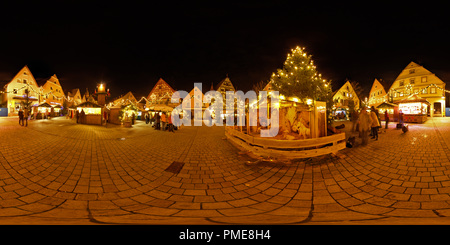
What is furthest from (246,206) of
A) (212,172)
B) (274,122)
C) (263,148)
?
(274,122)

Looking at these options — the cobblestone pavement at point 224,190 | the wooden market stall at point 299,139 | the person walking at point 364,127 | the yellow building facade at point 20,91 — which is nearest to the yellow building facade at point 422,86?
the person walking at point 364,127

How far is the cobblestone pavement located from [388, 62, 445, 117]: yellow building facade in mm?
32813

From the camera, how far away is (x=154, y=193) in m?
3.49

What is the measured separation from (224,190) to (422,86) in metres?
42.4

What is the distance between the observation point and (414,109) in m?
18.5

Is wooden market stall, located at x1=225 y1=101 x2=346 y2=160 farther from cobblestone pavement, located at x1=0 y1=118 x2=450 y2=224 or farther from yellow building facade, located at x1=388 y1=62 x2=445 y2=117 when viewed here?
yellow building facade, located at x1=388 y1=62 x2=445 y2=117

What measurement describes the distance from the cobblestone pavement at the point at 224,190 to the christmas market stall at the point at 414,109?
16233 mm

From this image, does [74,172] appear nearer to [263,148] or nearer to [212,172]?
[212,172]

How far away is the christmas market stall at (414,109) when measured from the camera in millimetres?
16828

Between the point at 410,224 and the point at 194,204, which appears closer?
the point at 410,224

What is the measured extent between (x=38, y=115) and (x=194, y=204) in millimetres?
33047

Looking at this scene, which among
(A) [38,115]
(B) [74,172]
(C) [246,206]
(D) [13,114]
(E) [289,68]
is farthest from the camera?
(D) [13,114]

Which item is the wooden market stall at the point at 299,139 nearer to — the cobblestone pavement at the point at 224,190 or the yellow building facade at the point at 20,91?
the cobblestone pavement at the point at 224,190

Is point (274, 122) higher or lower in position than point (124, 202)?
higher
